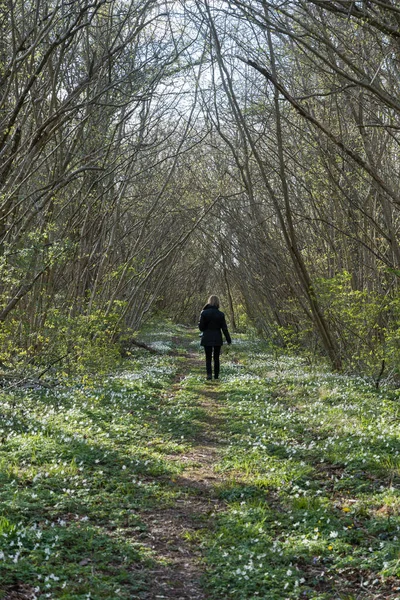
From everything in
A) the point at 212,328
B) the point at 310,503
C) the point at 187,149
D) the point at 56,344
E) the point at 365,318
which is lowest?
the point at 310,503

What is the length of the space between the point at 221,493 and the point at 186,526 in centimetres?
94

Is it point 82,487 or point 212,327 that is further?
point 212,327

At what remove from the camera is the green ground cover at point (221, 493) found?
4.58 meters

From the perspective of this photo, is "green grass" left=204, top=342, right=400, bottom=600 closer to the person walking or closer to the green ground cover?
the green ground cover

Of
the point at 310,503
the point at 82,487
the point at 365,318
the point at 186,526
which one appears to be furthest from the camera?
the point at 365,318

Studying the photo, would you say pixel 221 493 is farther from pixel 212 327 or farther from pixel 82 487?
pixel 212 327

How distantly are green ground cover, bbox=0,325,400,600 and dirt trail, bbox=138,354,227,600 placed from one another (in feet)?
0.29

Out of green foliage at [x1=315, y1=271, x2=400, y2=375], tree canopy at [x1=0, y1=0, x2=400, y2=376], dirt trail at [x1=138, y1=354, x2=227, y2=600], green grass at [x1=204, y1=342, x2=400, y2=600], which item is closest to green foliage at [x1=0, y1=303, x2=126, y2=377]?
tree canopy at [x1=0, y1=0, x2=400, y2=376]

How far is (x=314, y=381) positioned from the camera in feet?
47.4

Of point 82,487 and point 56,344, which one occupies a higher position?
point 56,344

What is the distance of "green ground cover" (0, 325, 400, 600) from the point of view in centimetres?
458

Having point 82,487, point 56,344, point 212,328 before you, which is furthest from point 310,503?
point 212,328

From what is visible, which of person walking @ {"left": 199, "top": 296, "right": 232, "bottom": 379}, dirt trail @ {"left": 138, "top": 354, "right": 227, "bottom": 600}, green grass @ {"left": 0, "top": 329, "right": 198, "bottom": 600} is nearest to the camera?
green grass @ {"left": 0, "top": 329, "right": 198, "bottom": 600}

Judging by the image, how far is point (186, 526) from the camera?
5.86 meters
